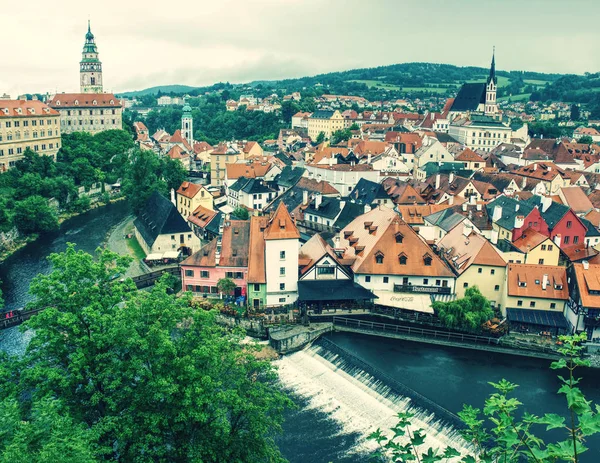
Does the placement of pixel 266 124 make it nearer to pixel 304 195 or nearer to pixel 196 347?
pixel 304 195

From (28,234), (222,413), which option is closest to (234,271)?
(222,413)

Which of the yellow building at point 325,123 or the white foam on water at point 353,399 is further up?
the yellow building at point 325,123

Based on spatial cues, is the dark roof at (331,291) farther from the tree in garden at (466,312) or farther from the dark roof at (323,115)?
the dark roof at (323,115)

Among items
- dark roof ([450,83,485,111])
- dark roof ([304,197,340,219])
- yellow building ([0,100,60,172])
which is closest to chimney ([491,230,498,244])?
dark roof ([304,197,340,219])

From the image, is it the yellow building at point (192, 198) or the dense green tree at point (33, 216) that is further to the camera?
the yellow building at point (192, 198)

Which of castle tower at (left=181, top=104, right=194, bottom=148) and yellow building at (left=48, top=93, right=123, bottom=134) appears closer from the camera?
yellow building at (left=48, top=93, right=123, bottom=134)

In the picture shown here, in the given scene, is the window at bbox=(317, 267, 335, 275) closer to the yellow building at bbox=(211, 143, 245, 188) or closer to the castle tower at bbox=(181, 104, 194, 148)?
the yellow building at bbox=(211, 143, 245, 188)

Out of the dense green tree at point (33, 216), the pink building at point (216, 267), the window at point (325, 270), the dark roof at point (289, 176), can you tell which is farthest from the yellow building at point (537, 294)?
the dense green tree at point (33, 216)
